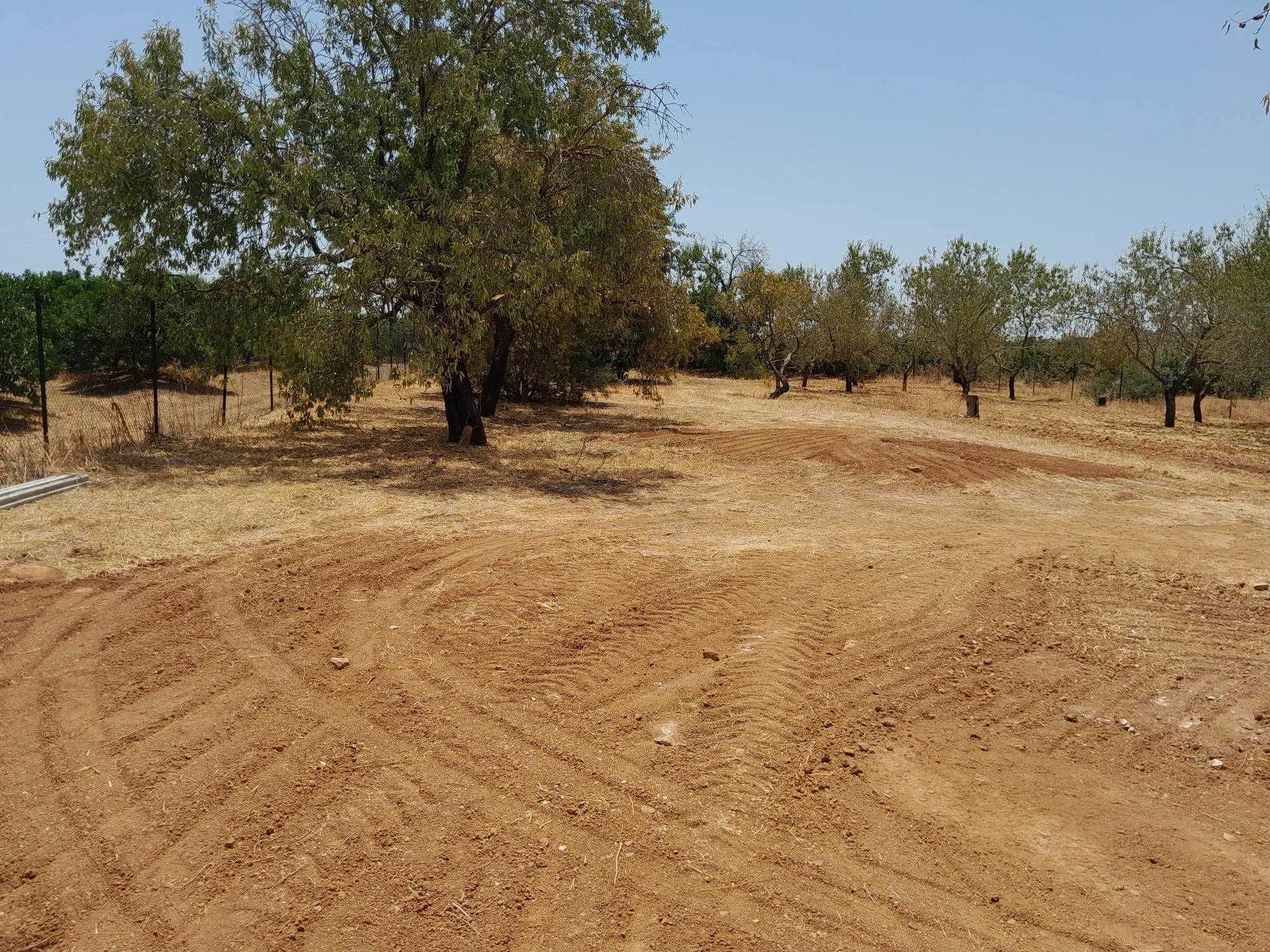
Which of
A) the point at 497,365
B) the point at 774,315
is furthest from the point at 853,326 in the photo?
the point at 497,365

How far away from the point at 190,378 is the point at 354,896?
29.4 m

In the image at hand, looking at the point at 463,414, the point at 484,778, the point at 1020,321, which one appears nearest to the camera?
the point at 484,778

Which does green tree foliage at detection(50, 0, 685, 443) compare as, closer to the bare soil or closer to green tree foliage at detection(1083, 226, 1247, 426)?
the bare soil

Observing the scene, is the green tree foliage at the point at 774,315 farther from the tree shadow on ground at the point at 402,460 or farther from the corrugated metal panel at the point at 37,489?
the corrugated metal panel at the point at 37,489

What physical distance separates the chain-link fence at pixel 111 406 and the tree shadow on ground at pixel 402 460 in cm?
55

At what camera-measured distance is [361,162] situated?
12.2 meters

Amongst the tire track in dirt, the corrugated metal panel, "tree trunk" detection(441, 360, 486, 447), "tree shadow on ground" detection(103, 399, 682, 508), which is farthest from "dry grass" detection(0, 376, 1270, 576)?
the tire track in dirt

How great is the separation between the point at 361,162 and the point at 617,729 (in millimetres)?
10016

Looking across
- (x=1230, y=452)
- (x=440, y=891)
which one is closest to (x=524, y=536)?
(x=440, y=891)

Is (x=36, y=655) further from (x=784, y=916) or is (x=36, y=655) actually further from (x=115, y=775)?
(x=784, y=916)

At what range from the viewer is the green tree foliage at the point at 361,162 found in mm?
11664

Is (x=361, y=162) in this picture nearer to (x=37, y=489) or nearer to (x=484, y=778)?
(x=37, y=489)

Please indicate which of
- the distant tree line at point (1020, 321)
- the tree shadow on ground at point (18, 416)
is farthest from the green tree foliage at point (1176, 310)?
the tree shadow on ground at point (18, 416)

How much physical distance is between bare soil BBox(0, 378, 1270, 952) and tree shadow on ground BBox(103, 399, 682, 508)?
130cm
